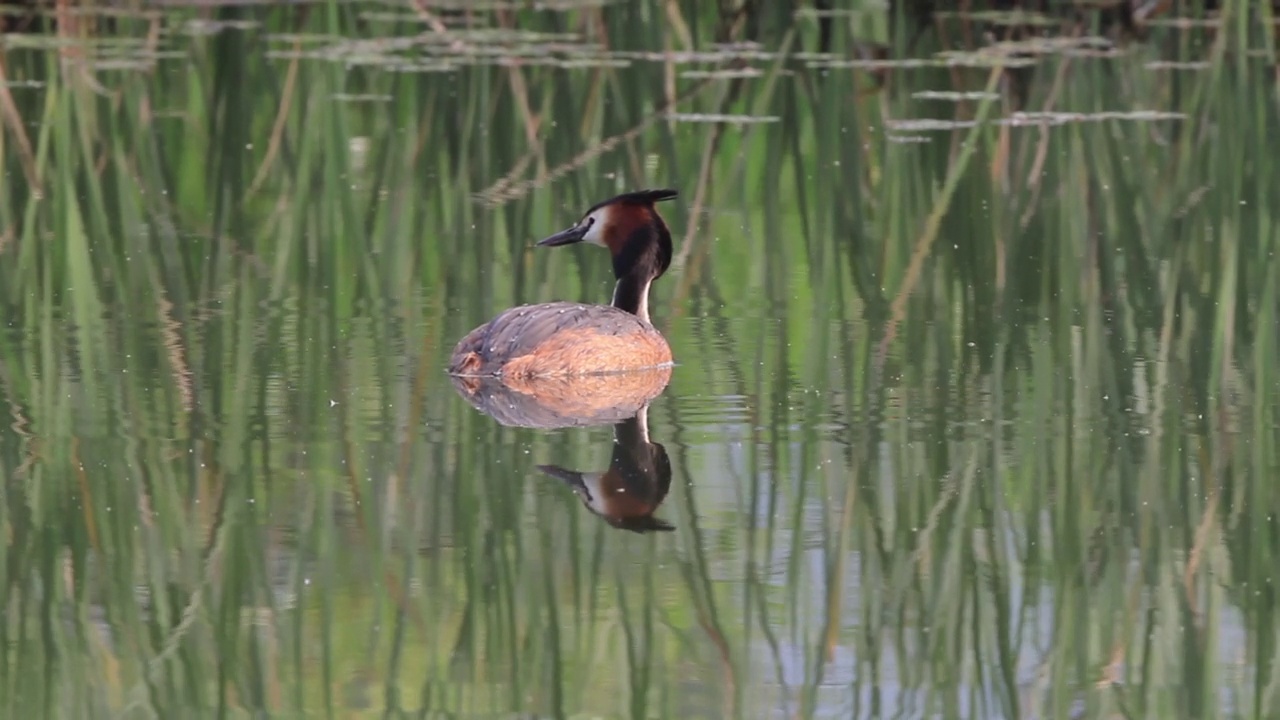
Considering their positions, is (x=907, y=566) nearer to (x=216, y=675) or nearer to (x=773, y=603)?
(x=773, y=603)

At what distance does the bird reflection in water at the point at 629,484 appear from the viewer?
18.6 ft

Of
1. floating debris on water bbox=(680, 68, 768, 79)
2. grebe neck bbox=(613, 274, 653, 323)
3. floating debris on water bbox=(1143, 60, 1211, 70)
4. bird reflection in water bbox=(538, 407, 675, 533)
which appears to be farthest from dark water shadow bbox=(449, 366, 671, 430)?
floating debris on water bbox=(1143, 60, 1211, 70)

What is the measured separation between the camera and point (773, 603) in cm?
498

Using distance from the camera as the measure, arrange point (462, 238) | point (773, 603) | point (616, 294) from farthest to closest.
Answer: point (462, 238), point (616, 294), point (773, 603)

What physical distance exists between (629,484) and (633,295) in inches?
88.7

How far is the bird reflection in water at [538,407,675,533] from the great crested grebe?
85cm

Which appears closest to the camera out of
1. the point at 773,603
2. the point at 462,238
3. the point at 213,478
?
the point at 773,603

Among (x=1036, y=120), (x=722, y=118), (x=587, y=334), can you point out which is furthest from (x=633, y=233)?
(x=1036, y=120)

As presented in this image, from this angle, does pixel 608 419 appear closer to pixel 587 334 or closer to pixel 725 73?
pixel 587 334

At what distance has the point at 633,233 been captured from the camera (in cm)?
813

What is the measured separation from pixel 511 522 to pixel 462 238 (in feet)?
12.1

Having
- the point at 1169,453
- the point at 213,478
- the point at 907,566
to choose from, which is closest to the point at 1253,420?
the point at 1169,453

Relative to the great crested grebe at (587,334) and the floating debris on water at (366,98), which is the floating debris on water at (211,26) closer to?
the floating debris on water at (366,98)

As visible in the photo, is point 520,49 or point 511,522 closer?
point 511,522
